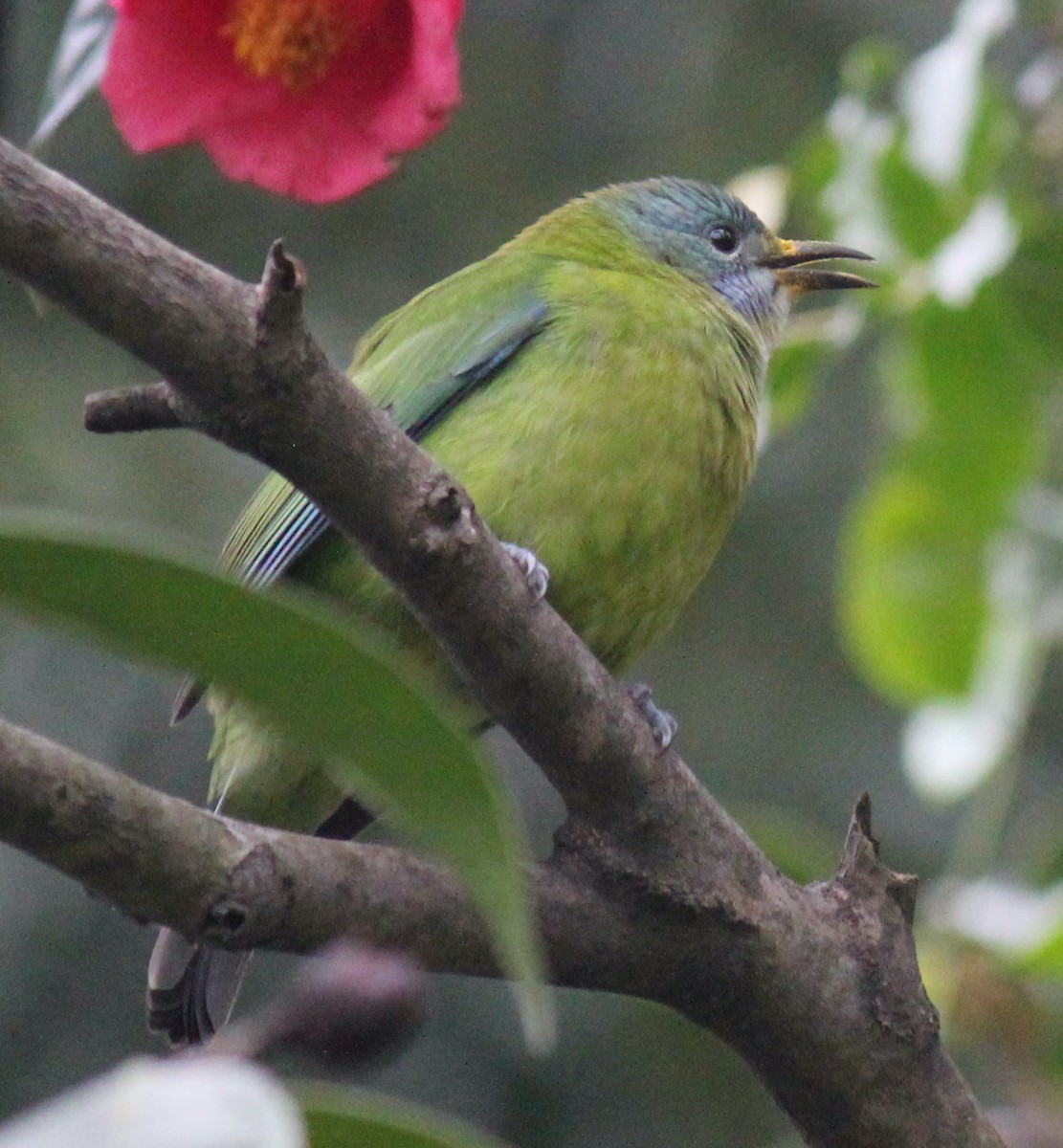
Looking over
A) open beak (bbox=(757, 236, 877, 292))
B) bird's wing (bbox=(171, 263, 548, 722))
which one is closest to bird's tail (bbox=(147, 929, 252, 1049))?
bird's wing (bbox=(171, 263, 548, 722))

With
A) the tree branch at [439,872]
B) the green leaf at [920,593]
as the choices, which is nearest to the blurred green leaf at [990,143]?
the green leaf at [920,593]

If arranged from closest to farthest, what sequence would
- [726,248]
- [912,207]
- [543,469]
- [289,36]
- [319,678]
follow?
[319,678] < [289,36] < [543,469] < [912,207] < [726,248]

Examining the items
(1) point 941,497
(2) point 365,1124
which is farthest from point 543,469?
(2) point 365,1124

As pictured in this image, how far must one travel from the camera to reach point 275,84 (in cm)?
189

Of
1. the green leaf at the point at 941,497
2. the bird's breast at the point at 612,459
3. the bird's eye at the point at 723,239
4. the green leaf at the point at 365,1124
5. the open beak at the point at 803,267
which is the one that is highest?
the bird's eye at the point at 723,239

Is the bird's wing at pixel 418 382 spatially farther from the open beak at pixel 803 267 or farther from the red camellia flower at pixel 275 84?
the red camellia flower at pixel 275 84

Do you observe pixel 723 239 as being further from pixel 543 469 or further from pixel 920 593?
pixel 543 469

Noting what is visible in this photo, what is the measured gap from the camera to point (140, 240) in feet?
5.23

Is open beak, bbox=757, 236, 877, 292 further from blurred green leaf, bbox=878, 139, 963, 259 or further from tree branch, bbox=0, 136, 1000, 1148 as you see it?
tree branch, bbox=0, 136, 1000, 1148

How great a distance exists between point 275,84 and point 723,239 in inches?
88.9

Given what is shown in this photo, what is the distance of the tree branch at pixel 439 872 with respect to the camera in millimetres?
1617

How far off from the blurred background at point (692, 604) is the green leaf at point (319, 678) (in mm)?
1819

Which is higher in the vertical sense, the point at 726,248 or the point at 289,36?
the point at 726,248

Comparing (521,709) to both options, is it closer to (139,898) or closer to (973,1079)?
(139,898)
